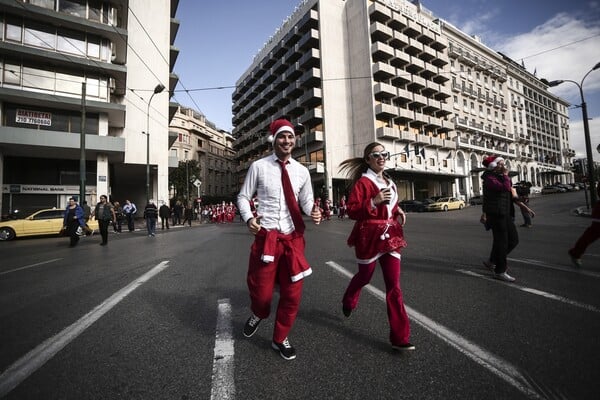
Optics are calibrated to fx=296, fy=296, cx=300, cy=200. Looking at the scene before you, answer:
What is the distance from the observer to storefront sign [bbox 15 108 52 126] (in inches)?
767

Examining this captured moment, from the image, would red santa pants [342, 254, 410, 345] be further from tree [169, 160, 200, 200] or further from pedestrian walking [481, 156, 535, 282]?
tree [169, 160, 200, 200]

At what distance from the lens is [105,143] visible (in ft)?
67.3

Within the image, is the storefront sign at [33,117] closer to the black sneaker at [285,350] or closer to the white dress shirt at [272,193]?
the white dress shirt at [272,193]

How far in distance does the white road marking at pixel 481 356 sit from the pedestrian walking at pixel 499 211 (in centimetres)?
219

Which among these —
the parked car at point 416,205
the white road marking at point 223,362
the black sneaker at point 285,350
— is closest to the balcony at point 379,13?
the parked car at point 416,205

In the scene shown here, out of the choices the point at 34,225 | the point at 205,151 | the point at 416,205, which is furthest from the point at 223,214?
the point at 205,151

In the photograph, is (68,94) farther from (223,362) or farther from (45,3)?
(223,362)

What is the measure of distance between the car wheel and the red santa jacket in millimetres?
17712

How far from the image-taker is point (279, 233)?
7.86ft

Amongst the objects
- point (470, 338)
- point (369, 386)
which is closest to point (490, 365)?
point (470, 338)

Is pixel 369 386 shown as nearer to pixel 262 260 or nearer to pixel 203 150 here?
pixel 262 260

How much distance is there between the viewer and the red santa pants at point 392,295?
2215mm

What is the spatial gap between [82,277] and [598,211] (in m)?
8.55

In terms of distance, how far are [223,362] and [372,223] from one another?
158 cm
